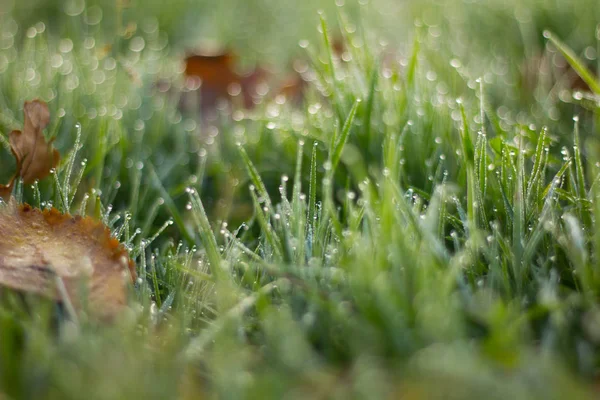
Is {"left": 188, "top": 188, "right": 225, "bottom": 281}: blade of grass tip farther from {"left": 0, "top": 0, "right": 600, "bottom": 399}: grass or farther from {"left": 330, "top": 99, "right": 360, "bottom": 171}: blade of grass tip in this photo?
{"left": 330, "top": 99, "right": 360, "bottom": 171}: blade of grass tip

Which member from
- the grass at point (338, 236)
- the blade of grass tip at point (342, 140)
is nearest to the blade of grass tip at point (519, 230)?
the grass at point (338, 236)

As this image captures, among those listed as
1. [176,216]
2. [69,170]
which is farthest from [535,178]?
[69,170]

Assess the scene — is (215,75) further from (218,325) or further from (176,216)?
(218,325)

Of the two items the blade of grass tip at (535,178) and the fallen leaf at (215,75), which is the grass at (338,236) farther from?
the fallen leaf at (215,75)

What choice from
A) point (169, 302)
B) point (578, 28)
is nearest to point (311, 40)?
point (578, 28)

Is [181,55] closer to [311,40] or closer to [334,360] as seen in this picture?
[311,40]

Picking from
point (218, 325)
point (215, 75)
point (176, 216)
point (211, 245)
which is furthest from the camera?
point (215, 75)
